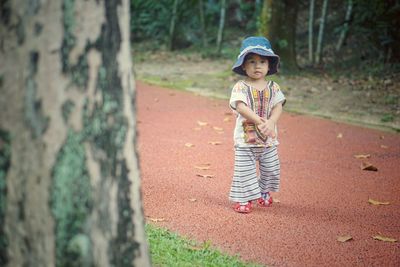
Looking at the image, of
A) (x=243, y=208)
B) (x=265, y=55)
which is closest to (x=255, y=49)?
(x=265, y=55)

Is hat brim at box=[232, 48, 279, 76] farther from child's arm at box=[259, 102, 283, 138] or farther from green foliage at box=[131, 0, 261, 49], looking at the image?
green foliage at box=[131, 0, 261, 49]

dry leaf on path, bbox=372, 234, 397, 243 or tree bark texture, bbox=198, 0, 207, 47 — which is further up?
tree bark texture, bbox=198, 0, 207, 47

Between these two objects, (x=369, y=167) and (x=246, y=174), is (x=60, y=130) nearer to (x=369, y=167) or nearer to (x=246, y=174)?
(x=246, y=174)

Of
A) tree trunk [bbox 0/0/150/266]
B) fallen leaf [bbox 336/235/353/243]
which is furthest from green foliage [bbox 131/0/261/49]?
tree trunk [bbox 0/0/150/266]

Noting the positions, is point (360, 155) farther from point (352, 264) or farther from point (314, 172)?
point (352, 264)

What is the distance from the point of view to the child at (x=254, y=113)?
4.67 m

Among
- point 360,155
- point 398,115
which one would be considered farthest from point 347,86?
point 360,155

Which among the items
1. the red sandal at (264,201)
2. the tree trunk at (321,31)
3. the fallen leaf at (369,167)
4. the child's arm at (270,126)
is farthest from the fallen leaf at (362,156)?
the tree trunk at (321,31)

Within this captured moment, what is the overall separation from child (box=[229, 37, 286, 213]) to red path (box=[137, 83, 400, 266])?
0.22 meters

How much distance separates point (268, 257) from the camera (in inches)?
152

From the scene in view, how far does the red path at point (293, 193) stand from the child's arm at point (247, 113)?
2.53 feet

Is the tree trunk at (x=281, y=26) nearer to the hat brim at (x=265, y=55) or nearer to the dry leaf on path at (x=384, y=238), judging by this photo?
the hat brim at (x=265, y=55)

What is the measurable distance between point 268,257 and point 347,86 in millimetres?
8616

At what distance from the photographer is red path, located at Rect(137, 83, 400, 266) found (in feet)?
13.4
